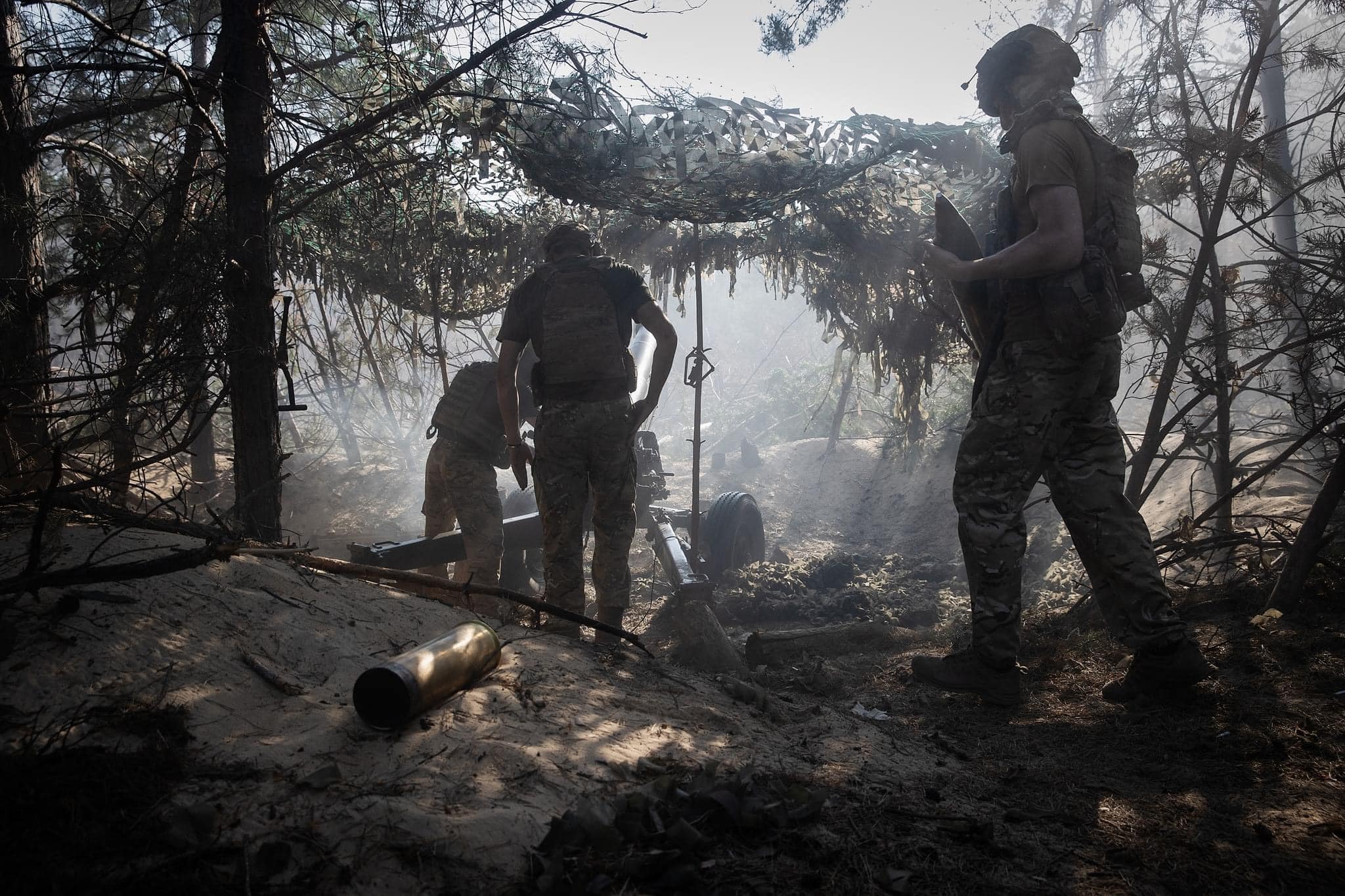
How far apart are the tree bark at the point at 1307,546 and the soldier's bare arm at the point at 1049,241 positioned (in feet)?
4.43

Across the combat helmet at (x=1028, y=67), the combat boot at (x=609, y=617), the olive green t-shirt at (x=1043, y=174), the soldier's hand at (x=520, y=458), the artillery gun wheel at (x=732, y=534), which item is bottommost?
the artillery gun wheel at (x=732, y=534)

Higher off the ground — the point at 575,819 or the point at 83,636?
the point at 83,636

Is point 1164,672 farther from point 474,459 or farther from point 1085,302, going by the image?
point 474,459

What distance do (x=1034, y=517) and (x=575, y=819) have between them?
888 centimetres

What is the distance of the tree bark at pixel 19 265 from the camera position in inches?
116

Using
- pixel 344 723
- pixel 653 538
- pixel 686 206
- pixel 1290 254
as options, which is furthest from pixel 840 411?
pixel 344 723

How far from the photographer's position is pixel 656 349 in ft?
12.1

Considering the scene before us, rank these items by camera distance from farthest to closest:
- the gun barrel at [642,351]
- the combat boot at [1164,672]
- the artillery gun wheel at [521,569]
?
the gun barrel at [642,351]
the artillery gun wheel at [521,569]
the combat boot at [1164,672]

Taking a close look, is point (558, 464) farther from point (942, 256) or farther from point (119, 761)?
point (119, 761)

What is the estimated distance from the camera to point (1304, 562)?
9.58 feet

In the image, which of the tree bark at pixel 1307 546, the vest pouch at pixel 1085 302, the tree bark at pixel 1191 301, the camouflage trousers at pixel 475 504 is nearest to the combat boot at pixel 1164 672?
the tree bark at pixel 1307 546

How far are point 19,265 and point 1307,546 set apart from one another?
598 centimetres

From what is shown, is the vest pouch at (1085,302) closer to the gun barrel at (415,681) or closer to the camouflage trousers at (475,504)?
the gun barrel at (415,681)

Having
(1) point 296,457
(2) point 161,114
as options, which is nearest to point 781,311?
(1) point 296,457
